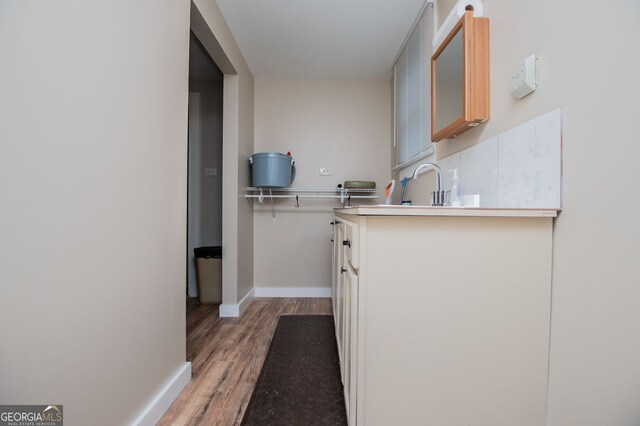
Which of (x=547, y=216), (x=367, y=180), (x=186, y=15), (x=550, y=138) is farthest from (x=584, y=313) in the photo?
(x=367, y=180)

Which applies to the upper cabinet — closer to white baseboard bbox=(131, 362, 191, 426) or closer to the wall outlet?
the wall outlet

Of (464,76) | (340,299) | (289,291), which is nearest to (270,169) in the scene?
(289,291)

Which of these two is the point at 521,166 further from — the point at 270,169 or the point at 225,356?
the point at 270,169

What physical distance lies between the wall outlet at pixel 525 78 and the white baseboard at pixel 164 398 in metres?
1.75

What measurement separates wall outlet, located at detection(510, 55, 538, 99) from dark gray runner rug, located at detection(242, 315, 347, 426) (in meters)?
1.38

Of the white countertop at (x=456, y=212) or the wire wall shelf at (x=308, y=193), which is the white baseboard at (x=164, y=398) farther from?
the wire wall shelf at (x=308, y=193)

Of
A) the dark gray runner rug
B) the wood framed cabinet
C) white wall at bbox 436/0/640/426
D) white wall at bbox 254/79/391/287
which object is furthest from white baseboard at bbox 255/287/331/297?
white wall at bbox 436/0/640/426

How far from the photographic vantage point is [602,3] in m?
0.69

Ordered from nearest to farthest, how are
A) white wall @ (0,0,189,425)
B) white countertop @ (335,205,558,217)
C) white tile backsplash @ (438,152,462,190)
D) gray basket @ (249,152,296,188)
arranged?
1. white wall @ (0,0,189,425)
2. white countertop @ (335,205,558,217)
3. white tile backsplash @ (438,152,462,190)
4. gray basket @ (249,152,296,188)

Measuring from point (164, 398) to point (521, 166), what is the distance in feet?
5.35

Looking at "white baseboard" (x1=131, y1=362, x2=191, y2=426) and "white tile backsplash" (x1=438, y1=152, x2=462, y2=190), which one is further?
"white tile backsplash" (x1=438, y1=152, x2=462, y2=190)

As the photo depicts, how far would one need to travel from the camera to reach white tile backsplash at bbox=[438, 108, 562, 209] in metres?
0.83

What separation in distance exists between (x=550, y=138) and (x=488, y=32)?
2.08ft

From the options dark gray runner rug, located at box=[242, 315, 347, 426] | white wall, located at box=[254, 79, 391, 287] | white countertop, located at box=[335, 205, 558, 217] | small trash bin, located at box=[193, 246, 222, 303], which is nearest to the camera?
white countertop, located at box=[335, 205, 558, 217]
